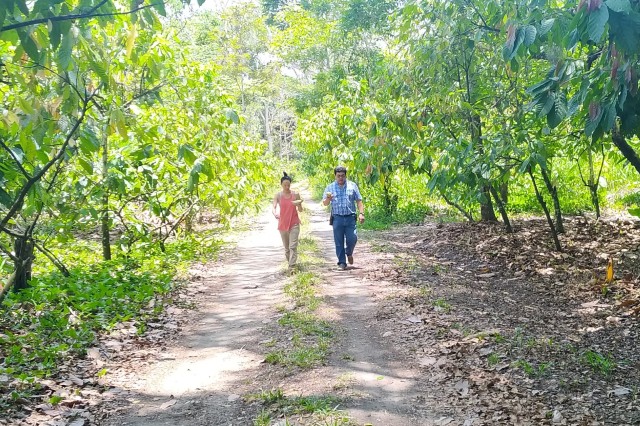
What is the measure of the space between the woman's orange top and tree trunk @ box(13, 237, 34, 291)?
3.80 m

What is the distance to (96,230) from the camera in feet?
53.3

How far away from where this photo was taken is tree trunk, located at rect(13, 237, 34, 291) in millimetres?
6429

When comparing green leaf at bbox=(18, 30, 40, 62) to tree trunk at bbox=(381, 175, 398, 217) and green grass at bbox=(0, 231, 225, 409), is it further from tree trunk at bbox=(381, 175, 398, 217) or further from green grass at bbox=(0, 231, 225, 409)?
tree trunk at bbox=(381, 175, 398, 217)

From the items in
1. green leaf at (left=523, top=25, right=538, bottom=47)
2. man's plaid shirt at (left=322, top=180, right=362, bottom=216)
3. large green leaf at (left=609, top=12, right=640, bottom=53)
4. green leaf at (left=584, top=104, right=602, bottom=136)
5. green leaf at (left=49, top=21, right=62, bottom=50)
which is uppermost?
green leaf at (left=49, top=21, right=62, bottom=50)

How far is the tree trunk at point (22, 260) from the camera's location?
643 centimetres

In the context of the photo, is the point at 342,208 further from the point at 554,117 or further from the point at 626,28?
the point at 626,28

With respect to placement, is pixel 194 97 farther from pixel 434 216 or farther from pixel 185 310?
pixel 434 216

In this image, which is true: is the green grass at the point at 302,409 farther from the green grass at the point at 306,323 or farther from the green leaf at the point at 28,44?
the green leaf at the point at 28,44

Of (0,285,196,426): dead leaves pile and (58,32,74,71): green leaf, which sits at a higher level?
(58,32,74,71): green leaf

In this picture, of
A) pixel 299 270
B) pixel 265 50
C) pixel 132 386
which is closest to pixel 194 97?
pixel 299 270

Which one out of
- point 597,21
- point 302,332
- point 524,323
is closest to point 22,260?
point 302,332

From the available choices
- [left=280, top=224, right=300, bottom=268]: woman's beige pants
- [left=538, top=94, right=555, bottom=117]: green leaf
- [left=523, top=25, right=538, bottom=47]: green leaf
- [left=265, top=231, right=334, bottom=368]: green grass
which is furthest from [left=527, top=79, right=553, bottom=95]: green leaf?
[left=280, top=224, right=300, bottom=268]: woman's beige pants

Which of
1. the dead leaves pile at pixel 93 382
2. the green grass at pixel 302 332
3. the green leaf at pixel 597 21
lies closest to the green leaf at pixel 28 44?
the dead leaves pile at pixel 93 382

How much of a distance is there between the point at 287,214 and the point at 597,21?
7.13m
